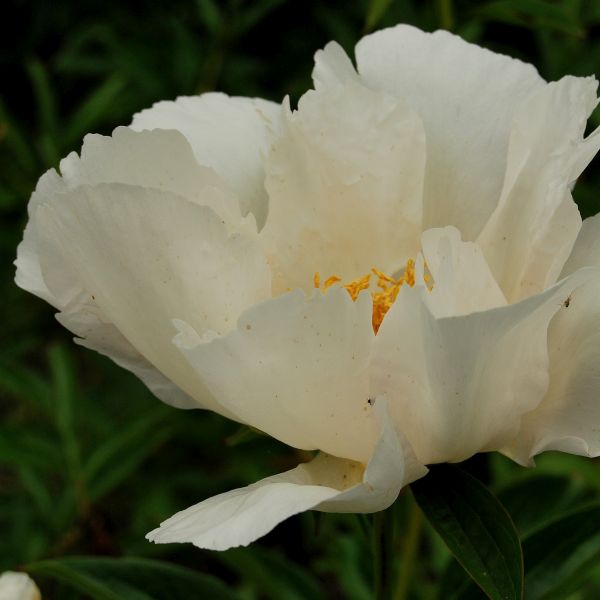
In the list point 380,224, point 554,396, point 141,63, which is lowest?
point 554,396

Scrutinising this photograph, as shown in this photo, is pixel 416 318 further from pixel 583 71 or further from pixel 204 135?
pixel 583 71

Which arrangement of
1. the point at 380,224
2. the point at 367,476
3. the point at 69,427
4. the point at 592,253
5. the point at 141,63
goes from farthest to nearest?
the point at 141,63 → the point at 69,427 → the point at 380,224 → the point at 592,253 → the point at 367,476

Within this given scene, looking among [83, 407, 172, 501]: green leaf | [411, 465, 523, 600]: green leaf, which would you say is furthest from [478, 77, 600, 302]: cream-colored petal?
[83, 407, 172, 501]: green leaf

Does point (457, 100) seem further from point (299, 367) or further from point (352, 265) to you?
point (299, 367)

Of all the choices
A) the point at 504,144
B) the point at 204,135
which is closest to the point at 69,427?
the point at 204,135

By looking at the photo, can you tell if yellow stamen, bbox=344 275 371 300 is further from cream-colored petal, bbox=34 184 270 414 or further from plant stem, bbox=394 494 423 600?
plant stem, bbox=394 494 423 600

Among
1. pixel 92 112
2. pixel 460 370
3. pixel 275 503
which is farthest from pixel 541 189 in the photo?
pixel 92 112
